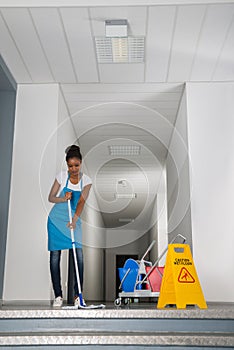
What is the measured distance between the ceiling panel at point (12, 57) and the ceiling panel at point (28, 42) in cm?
4

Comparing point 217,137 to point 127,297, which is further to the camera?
point 217,137

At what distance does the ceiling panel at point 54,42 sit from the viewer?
358 cm

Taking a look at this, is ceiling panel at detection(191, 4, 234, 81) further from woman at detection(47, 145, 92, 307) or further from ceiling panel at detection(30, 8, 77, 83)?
woman at detection(47, 145, 92, 307)

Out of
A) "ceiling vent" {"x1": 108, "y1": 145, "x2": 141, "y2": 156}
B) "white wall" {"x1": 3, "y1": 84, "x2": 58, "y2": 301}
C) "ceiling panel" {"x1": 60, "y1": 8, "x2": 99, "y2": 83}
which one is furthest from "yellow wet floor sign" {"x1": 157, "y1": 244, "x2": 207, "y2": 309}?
"ceiling vent" {"x1": 108, "y1": 145, "x2": 141, "y2": 156}

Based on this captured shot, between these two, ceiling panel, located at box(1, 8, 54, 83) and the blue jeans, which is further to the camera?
ceiling panel, located at box(1, 8, 54, 83)

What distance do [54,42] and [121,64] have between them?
2.27 ft

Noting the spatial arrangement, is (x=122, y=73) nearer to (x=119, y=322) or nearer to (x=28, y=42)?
(x=28, y=42)

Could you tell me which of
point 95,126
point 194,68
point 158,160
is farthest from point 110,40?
point 158,160

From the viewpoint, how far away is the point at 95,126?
5.83m

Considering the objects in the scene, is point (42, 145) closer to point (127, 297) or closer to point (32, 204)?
point (32, 204)

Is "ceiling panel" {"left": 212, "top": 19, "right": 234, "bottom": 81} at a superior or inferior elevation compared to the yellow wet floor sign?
superior

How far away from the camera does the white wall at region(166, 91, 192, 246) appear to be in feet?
15.2

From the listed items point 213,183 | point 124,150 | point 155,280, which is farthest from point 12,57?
point 124,150

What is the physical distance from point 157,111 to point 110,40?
5.60 ft
